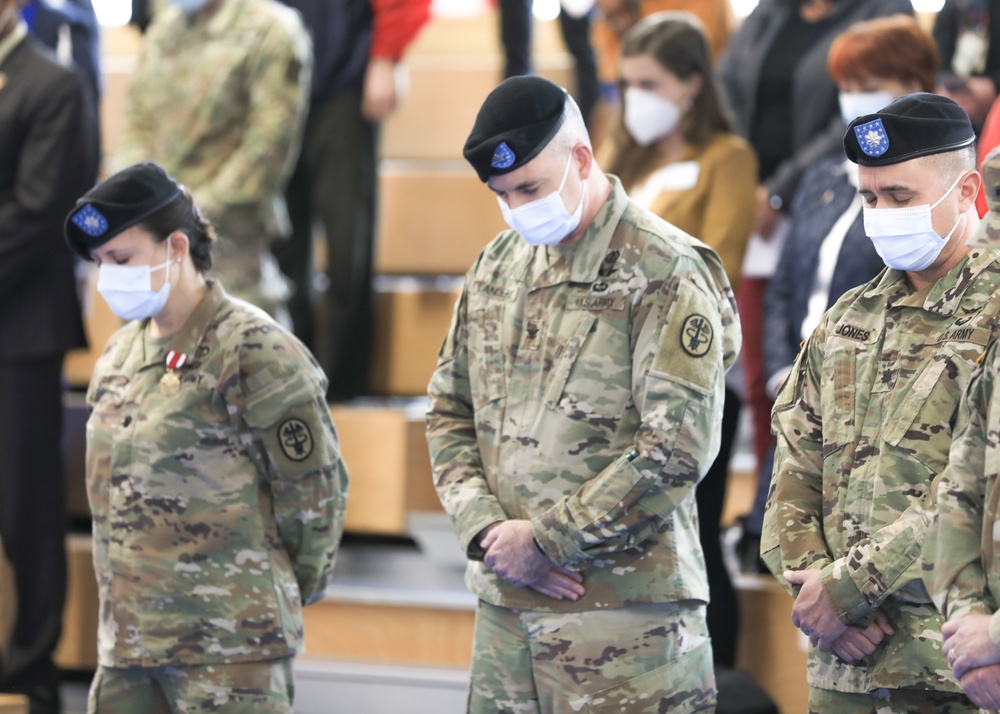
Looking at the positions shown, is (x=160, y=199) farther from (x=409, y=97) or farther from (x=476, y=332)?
(x=409, y=97)

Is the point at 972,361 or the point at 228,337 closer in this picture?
the point at 972,361

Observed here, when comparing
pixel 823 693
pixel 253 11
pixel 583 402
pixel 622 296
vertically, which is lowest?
pixel 823 693

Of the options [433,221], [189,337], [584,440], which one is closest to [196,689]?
[189,337]

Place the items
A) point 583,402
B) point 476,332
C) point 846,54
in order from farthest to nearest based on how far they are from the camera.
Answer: point 846,54 → point 476,332 → point 583,402

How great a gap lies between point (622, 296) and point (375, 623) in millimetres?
1814

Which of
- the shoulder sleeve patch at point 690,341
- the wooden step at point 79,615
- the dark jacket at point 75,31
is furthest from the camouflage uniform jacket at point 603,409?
the dark jacket at point 75,31

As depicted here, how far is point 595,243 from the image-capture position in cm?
236

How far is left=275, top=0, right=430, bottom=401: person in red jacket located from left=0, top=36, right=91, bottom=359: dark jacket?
0.73m

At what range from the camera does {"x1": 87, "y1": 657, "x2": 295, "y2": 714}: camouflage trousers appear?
250 cm

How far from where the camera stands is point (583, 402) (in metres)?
2.29

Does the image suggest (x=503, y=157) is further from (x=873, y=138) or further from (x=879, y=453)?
(x=879, y=453)

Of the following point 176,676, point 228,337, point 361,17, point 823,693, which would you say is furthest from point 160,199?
point 361,17

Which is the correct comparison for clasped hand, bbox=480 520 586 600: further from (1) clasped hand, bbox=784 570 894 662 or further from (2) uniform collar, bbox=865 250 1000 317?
(2) uniform collar, bbox=865 250 1000 317

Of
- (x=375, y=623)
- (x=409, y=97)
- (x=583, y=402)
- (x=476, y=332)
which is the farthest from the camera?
(x=409, y=97)
